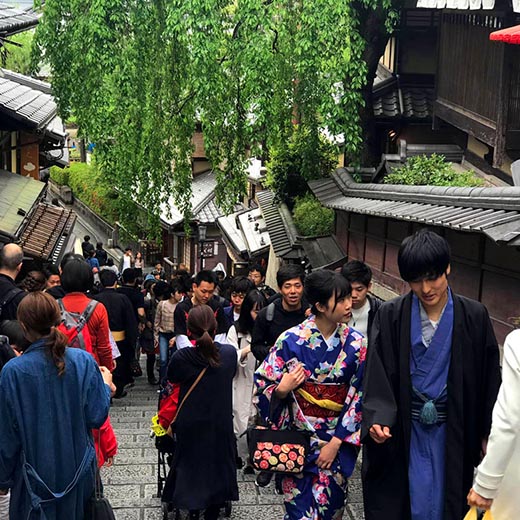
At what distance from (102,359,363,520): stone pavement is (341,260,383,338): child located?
1422 mm

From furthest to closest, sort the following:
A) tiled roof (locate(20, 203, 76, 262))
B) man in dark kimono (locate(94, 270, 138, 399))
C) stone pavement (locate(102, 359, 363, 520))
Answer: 1. tiled roof (locate(20, 203, 76, 262))
2. man in dark kimono (locate(94, 270, 138, 399))
3. stone pavement (locate(102, 359, 363, 520))

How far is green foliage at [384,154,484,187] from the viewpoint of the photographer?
12328 millimetres

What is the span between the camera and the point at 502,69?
11.8 metres

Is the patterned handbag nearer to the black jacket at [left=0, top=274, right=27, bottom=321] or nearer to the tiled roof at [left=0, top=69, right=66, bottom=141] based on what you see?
the black jacket at [left=0, top=274, right=27, bottom=321]

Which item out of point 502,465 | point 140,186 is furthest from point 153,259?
point 502,465

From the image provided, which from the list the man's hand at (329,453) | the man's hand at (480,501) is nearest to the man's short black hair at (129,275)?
the man's hand at (329,453)

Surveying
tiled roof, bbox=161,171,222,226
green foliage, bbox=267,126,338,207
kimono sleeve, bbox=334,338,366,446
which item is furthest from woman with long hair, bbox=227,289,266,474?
tiled roof, bbox=161,171,222,226

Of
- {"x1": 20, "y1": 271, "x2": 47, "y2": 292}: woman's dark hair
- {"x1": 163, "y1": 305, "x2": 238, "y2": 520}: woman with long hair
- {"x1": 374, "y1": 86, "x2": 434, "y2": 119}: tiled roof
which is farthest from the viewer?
{"x1": 374, "y1": 86, "x2": 434, "y2": 119}: tiled roof

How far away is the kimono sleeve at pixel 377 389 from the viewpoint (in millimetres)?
4531

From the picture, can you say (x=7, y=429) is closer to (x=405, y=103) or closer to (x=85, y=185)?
(x=405, y=103)

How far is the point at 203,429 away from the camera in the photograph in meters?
6.27

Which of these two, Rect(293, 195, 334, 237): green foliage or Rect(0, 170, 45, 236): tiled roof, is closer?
Rect(0, 170, 45, 236): tiled roof

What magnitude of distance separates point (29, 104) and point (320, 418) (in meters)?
17.9

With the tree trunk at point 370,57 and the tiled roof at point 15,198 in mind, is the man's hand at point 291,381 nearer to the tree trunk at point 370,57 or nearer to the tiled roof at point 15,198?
the tree trunk at point 370,57
